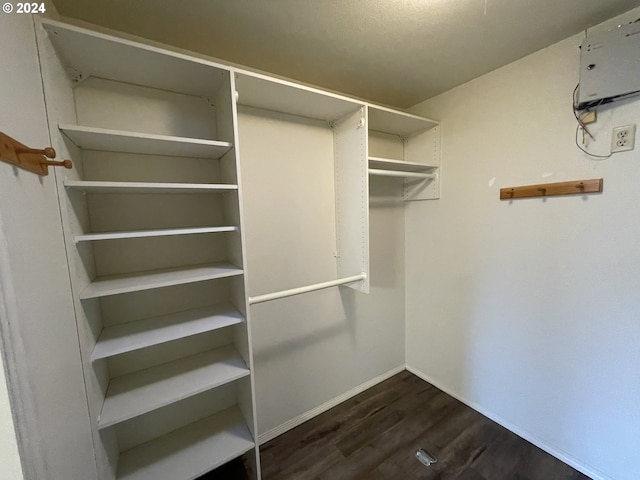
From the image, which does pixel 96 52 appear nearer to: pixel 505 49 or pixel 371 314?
pixel 505 49

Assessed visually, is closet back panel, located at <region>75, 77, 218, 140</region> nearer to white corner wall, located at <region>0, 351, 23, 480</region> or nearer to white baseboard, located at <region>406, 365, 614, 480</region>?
white corner wall, located at <region>0, 351, 23, 480</region>

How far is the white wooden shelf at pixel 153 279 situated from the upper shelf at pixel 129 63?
3.20ft

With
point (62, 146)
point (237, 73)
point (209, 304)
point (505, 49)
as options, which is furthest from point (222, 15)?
point (505, 49)

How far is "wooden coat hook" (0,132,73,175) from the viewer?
0.60 metres

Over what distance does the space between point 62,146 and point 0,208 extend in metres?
0.60

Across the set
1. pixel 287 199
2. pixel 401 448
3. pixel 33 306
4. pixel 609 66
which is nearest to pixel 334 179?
pixel 287 199

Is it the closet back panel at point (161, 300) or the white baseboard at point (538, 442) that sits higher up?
the closet back panel at point (161, 300)

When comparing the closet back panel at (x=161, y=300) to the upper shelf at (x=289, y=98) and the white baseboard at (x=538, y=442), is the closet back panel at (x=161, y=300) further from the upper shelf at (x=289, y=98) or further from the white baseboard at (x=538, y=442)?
the white baseboard at (x=538, y=442)

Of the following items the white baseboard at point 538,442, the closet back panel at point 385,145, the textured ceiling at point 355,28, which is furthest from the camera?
the closet back panel at point 385,145

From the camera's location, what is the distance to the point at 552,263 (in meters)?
1.61

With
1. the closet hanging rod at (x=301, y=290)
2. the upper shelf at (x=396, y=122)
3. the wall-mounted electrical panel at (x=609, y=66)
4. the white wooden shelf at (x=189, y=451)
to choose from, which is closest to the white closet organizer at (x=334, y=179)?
the closet hanging rod at (x=301, y=290)

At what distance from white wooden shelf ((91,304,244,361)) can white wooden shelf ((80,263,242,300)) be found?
0.25 m

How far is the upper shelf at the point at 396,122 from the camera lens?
6.05ft

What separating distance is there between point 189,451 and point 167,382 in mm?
430
